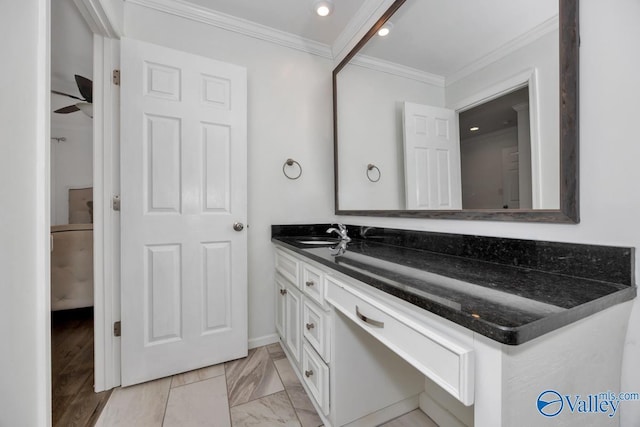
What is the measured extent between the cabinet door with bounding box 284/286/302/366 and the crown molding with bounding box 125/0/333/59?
1.87 meters

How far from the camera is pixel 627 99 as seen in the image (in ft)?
2.22

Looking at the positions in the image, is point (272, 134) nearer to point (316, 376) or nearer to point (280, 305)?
point (280, 305)

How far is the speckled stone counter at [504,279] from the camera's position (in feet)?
1.64

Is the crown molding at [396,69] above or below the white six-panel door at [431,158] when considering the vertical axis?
above

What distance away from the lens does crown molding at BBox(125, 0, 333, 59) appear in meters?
1.65

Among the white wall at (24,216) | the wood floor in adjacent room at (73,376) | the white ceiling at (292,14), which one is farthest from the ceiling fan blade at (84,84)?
the wood floor in adjacent room at (73,376)

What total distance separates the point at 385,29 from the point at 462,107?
0.86 metres

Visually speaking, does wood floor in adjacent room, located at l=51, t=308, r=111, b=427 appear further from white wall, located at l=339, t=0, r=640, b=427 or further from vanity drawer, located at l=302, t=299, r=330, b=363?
white wall, located at l=339, t=0, r=640, b=427

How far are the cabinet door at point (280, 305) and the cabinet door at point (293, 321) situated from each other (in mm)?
61

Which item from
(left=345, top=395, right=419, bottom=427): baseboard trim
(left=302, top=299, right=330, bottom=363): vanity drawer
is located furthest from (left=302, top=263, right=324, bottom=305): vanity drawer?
(left=345, top=395, right=419, bottom=427): baseboard trim

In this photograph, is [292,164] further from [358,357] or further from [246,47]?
[358,357]

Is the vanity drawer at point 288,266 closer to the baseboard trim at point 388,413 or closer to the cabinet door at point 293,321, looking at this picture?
the cabinet door at point 293,321

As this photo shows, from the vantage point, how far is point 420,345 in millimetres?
634

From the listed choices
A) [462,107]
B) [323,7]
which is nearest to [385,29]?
[323,7]
